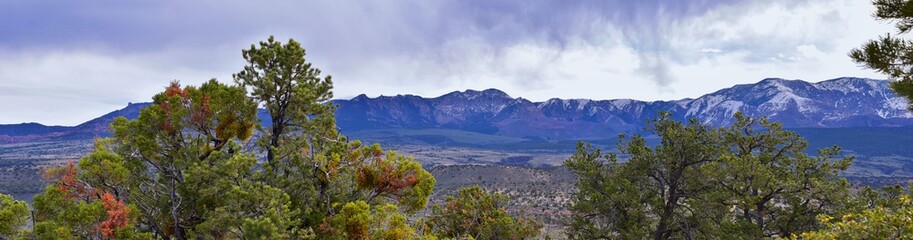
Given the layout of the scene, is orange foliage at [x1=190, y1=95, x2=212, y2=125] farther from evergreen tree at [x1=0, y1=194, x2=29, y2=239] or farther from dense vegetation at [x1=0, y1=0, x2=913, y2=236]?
evergreen tree at [x1=0, y1=194, x2=29, y2=239]

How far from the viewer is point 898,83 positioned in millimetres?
10789

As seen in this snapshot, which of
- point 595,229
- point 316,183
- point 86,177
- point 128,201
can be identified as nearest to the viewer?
point 86,177

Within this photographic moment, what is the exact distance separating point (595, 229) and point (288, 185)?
41.6 feet

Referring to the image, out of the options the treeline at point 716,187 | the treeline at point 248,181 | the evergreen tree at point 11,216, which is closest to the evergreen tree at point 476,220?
the treeline at point 716,187

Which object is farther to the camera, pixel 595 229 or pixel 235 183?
pixel 595 229

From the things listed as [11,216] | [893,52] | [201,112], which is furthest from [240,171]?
[893,52]

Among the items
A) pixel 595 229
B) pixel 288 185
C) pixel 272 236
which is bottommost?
pixel 595 229

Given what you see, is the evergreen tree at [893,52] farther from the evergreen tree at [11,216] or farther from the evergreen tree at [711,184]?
the evergreen tree at [11,216]

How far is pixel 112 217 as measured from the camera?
9.18 m

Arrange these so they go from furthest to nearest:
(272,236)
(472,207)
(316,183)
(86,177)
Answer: (472,207) → (316,183) → (86,177) → (272,236)

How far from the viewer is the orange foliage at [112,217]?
9.04 metres

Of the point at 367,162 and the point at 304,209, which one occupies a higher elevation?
the point at 367,162

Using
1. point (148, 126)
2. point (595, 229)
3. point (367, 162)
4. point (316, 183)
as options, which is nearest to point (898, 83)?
point (595, 229)

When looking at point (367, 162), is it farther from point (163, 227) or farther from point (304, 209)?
point (163, 227)
